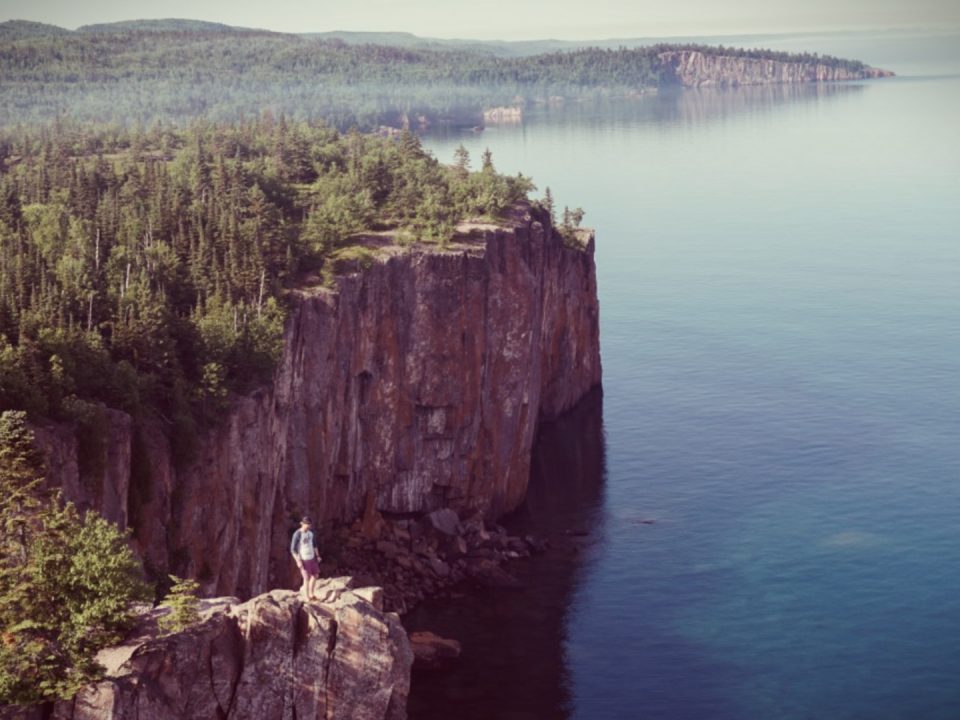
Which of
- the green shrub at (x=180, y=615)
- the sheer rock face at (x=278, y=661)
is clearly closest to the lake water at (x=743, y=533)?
the sheer rock face at (x=278, y=661)

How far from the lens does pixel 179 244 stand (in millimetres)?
98875

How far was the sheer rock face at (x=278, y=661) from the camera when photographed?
43.4 m

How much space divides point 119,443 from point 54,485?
672 cm

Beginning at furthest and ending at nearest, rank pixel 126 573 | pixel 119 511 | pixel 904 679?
1. pixel 904 679
2. pixel 119 511
3. pixel 126 573

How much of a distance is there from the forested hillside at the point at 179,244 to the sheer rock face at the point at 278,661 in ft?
62.9

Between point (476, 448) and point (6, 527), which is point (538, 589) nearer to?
point (476, 448)

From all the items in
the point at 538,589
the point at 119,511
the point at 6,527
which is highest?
the point at 6,527

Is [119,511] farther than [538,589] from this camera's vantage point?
No

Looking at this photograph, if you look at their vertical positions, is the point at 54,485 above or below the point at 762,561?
above

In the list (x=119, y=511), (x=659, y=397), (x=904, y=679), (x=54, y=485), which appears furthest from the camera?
(x=659, y=397)

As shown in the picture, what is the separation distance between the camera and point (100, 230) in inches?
3912

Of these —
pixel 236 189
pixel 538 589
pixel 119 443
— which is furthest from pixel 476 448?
pixel 119 443

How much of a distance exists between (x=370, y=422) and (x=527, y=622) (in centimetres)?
1872

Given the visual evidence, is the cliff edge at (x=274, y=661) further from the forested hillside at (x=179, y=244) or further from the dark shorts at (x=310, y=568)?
the forested hillside at (x=179, y=244)
